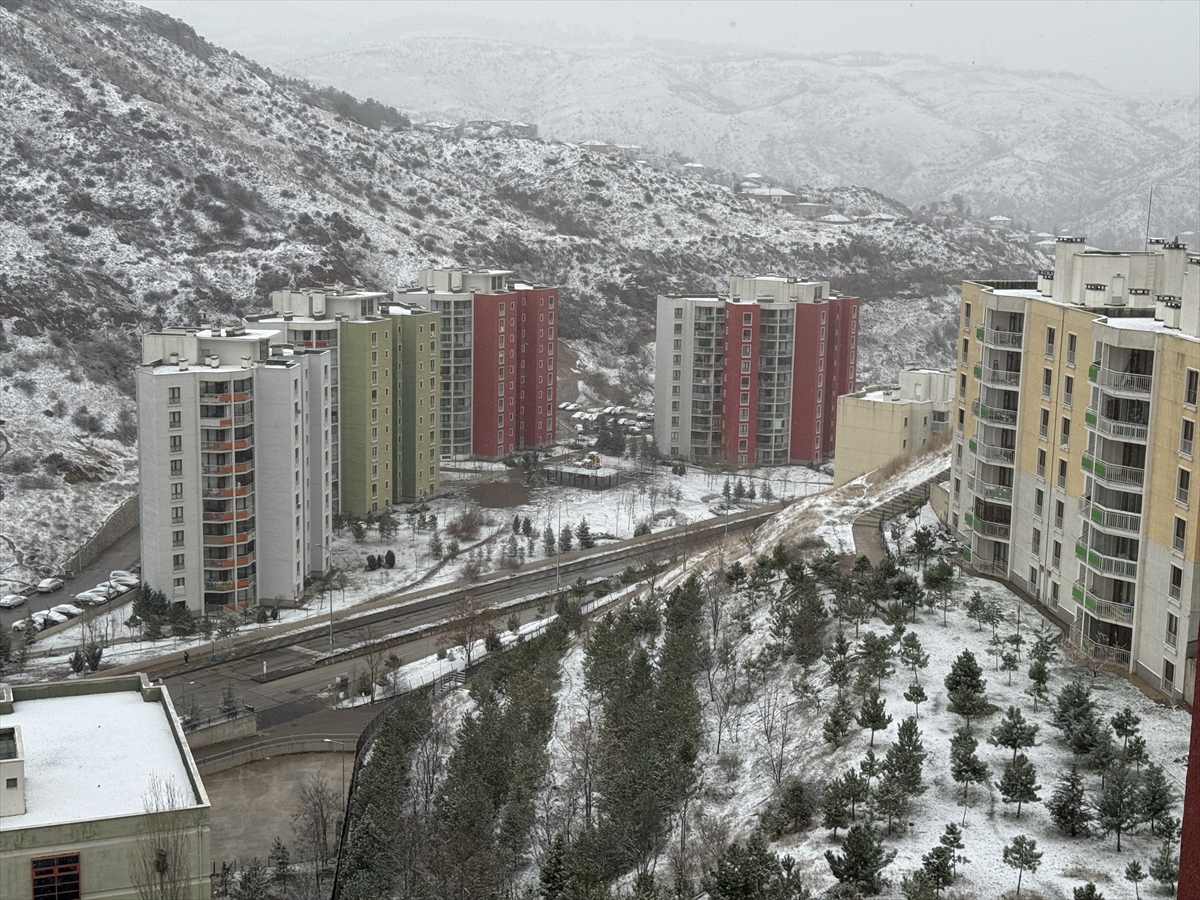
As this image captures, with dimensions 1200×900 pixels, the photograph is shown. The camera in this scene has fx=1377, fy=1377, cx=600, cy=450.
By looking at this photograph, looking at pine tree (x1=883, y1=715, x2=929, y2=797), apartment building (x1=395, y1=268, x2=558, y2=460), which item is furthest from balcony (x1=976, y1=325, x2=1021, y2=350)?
apartment building (x1=395, y1=268, x2=558, y2=460)

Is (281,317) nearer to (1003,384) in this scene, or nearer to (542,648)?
(542,648)

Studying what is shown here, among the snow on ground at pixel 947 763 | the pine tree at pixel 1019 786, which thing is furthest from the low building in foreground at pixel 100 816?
the pine tree at pixel 1019 786

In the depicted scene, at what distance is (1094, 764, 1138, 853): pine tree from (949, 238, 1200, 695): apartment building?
6.45 meters

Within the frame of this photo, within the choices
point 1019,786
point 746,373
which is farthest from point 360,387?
point 1019,786

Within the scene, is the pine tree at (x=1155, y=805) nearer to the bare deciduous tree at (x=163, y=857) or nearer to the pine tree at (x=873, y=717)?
the pine tree at (x=873, y=717)

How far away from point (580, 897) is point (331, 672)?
2748cm

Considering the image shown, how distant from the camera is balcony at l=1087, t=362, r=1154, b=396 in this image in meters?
35.0

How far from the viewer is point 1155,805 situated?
27.2 meters

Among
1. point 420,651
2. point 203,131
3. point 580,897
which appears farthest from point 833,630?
point 203,131

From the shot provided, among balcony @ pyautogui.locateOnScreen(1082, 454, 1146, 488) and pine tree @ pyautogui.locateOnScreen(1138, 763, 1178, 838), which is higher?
balcony @ pyautogui.locateOnScreen(1082, 454, 1146, 488)

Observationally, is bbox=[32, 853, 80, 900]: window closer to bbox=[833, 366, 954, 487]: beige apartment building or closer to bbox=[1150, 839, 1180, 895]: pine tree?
bbox=[1150, 839, 1180, 895]: pine tree

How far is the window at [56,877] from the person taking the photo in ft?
85.4

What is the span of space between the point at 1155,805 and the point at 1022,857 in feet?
10.5

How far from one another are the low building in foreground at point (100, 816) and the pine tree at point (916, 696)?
16.3 metres
